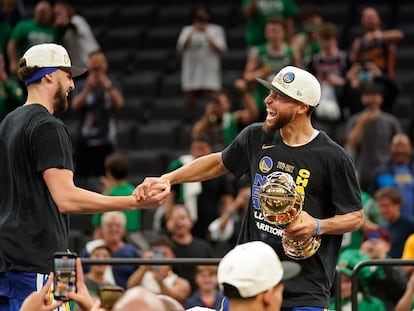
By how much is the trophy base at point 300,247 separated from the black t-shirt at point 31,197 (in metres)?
1.31

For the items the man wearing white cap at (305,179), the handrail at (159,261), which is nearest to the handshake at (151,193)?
the man wearing white cap at (305,179)

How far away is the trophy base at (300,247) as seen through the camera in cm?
702

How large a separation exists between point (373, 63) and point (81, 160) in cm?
384

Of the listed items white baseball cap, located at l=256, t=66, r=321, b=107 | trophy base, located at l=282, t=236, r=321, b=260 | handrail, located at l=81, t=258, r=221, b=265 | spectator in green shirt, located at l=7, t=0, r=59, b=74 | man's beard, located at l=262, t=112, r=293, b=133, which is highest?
white baseball cap, located at l=256, t=66, r=321, b=107

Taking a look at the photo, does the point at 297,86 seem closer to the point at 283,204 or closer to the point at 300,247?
the point at 283,204

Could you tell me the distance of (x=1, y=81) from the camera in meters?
14.5

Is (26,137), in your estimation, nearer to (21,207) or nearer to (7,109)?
(21,207)

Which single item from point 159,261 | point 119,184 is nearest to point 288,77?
point 159,261

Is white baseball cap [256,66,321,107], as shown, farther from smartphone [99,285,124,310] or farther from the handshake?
smartphone [99,285,124,310]

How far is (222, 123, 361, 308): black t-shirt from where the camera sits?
7137mm

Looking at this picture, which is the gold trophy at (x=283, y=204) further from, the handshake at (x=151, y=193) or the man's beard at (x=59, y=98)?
the man's beard at (x=59, y=98)

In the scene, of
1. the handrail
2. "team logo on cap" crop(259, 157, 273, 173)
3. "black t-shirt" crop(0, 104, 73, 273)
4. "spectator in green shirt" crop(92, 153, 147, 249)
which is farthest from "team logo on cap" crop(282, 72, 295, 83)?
"spectator in green shirt" crop(92, 153, 147, 249)

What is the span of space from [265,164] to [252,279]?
7.13 ft

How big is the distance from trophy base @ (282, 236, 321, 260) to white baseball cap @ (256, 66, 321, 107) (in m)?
0.87
